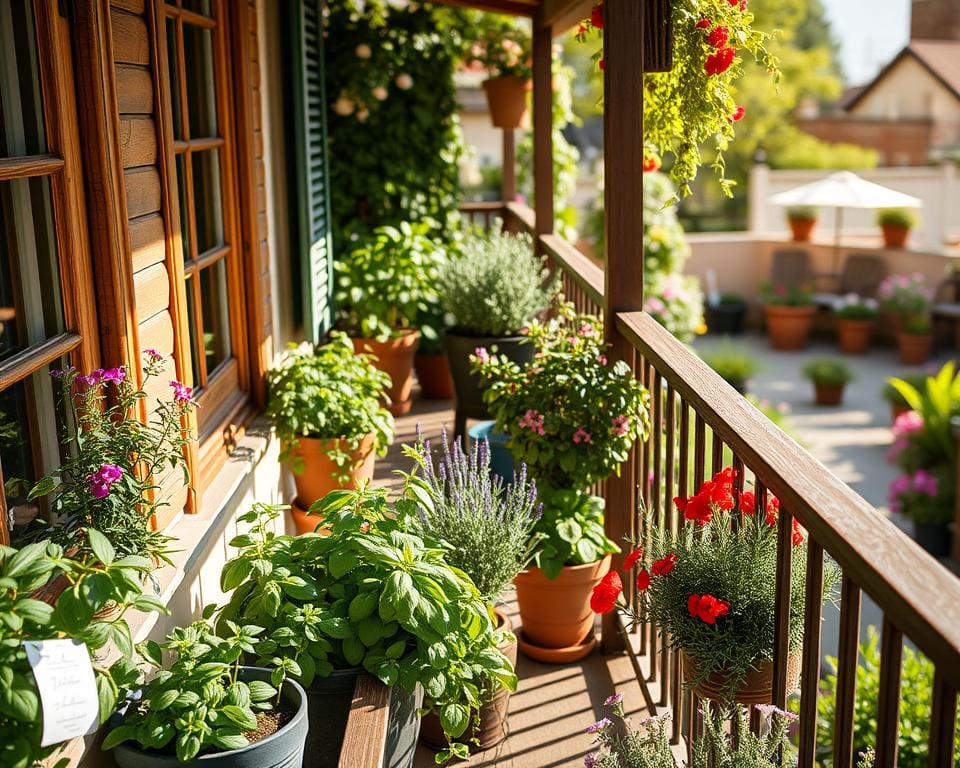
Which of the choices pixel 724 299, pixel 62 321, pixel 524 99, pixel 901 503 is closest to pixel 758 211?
pixel 724 299

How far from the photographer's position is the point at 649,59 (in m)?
2.98

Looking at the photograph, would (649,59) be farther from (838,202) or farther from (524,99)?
(838,202)

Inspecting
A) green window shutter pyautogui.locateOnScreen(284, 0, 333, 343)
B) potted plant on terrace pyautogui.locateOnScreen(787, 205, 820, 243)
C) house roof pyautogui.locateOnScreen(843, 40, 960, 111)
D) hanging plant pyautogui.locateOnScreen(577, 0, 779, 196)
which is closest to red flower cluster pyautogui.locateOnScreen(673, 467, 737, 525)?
hanging plant pyautogui.locateOnScreen(577, 0, 779, 196)

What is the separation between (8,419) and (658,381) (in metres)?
1.64

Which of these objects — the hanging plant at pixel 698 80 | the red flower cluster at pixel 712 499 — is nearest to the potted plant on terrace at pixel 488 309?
the hanging plant at pixel 698 80

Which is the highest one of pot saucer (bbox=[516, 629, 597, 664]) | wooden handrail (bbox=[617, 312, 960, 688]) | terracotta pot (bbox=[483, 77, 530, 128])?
terracotta pot (bbox=[483, 77, 530, 128])

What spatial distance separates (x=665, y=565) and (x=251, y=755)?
89 centimetres

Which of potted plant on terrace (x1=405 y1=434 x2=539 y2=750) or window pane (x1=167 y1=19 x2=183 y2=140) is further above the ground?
window pane (x1=167 y1=19 x2=183 y2=140)

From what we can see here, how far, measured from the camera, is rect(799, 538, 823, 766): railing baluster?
175 centimetres

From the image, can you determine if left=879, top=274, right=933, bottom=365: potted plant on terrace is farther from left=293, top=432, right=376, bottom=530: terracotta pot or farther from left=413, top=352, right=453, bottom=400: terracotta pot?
left=293, top=432, right=376, bottom=530: terracotta pot

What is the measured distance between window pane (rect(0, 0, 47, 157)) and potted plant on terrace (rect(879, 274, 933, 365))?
13089 millimetres

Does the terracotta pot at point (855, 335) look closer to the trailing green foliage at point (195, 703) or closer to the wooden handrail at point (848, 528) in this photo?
the wooden handrail at point (848, 528)

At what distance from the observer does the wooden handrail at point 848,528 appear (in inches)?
50.9

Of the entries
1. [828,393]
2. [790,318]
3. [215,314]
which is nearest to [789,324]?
[790,318]
